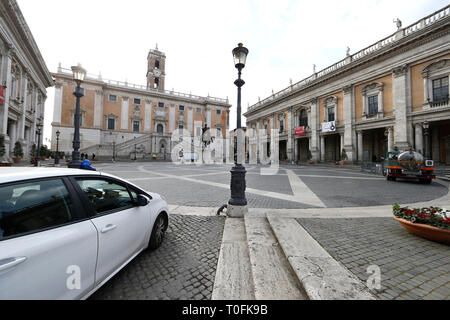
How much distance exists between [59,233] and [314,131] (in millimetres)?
31382

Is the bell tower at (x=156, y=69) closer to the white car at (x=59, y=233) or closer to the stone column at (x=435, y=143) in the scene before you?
the stone column at (x=435, y=143)

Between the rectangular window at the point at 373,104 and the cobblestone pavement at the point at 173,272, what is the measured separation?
87.3ft

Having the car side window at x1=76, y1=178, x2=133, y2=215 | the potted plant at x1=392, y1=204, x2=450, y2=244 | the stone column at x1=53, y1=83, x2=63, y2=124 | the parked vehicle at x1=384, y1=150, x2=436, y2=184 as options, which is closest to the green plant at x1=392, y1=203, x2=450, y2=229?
the potted plant at x1=392, y1=204, x2=450, y2=244

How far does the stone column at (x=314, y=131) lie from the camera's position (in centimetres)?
2790

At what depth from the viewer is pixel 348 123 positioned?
23906 mm

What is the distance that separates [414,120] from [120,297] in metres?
26.4

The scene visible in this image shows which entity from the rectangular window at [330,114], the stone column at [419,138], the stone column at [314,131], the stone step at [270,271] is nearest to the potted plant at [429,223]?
the stone step at [270,271]

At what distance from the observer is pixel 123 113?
142 feet

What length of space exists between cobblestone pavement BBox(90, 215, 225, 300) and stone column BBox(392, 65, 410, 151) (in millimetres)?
23774

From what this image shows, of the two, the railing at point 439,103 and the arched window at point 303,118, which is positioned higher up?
the arched window at point 303,118

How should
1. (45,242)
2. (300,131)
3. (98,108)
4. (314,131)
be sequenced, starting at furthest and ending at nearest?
(98,108) → (300,131) → (314,131) → (45,242)

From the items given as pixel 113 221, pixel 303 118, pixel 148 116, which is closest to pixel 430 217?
pixel 113 221

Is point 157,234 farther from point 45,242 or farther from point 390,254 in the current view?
point 390,254
